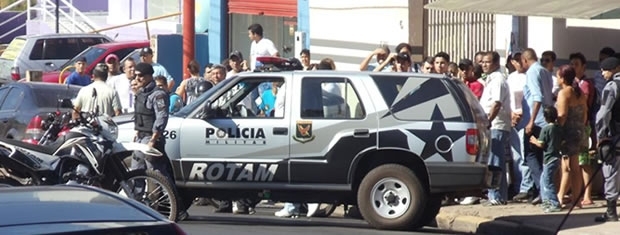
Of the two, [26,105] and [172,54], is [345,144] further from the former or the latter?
[172,54]

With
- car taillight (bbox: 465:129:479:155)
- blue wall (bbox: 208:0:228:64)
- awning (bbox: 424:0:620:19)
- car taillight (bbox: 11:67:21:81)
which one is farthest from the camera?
car taillight (bbox: 11:67:21:81)

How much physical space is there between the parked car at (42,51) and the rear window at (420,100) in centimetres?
1877

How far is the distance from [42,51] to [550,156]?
1939cm

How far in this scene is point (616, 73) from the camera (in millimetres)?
14281

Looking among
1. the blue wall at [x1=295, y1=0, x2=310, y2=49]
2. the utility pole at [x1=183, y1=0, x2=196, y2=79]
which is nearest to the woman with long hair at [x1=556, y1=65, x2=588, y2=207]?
the utility pole at [x1=183, y1=0, x2=196, y2=79]

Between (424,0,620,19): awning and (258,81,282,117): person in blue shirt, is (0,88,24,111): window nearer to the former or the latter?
(258,81,282,117): person in blue shirt

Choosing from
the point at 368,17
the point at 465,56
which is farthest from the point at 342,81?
the point at 368,17

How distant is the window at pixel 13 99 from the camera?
753 inches

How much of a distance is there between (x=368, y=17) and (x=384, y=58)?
5.48m

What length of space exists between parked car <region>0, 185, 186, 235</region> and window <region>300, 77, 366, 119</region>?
8071 mm

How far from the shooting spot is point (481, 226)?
556 inches

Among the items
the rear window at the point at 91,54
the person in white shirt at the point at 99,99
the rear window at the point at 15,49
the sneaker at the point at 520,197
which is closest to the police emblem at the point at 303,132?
the sneaker at the point at 520,197

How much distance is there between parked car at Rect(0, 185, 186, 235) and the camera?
495cm

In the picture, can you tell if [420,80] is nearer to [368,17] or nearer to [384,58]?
[384,58]
